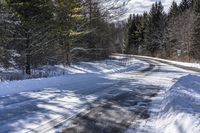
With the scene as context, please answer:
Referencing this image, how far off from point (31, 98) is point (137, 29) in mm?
88363

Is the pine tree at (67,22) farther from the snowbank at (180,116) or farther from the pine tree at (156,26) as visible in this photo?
the pine tree at (156,26)

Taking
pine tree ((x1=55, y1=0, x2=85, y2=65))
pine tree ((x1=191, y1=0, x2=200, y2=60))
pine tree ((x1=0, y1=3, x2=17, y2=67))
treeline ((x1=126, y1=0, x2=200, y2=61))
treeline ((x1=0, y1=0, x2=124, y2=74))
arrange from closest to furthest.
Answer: pine tree ((x1=0, y1=3, x2=17, y2=67)), treeline ((x1=0, y1=0, x2=124, y2=74)), pine tree ((x1=55, y1=0, x2=85, y2=65)), pine tree ((x1=191, y1=0, x2=200, y2=60)), treeline ((x1=126, y1=0, x2=200, y2=61))

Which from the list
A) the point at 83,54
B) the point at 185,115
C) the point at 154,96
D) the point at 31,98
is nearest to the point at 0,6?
the point at 31,98

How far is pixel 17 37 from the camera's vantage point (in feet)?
76.4

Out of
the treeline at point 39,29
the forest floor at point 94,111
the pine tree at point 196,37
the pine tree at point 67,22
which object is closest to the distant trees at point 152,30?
the pine tree at point 196,37

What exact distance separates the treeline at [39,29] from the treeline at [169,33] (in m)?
29.9

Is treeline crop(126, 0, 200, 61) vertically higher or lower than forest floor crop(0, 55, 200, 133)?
higher

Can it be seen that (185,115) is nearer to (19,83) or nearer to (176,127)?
(176,127)

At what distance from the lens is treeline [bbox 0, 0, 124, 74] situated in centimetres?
2025

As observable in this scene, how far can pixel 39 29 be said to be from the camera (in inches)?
945

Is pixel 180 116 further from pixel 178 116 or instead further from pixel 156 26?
pixel 156 26

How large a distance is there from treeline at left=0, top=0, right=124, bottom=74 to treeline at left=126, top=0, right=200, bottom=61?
2990cm

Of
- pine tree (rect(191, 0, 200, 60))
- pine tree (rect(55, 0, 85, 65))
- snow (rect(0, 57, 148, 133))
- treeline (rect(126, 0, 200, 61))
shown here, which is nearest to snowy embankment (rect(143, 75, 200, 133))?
snow (rect(0, 57, 148, 133))

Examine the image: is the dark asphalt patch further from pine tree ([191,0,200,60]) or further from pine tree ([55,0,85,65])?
pine tree ([191,0,200,60])
